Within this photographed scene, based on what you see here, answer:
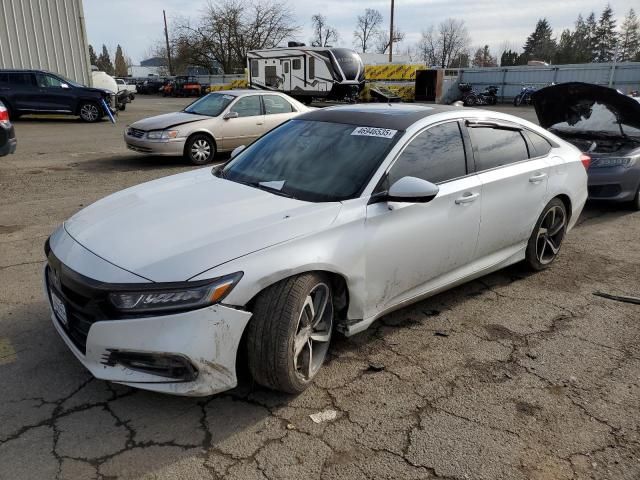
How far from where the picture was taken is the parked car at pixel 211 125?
975 cm

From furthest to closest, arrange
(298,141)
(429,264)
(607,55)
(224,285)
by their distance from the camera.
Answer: (607,55) < (298,141) < (429,264) < (224,285)

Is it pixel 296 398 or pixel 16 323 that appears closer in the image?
pixel 296 398

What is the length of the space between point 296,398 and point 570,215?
344 centimetres

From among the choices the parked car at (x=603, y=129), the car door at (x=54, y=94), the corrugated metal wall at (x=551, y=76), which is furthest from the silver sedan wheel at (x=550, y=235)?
the corrugated metal wall at (x=551, y=76)

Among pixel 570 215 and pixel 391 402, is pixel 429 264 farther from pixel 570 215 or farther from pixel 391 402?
pixel 570 215

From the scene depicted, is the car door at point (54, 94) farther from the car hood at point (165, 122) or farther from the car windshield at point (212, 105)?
the car hood at point (165, 122)

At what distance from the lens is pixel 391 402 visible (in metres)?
2.92

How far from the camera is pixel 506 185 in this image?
4.05 m

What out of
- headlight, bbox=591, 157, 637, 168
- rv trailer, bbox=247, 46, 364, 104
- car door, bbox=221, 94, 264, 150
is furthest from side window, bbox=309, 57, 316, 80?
headlight, bbox=591, 157, 637, 168

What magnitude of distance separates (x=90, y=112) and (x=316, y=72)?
33.3 feet

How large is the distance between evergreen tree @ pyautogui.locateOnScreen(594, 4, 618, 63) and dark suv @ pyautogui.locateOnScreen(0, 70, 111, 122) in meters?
73.2

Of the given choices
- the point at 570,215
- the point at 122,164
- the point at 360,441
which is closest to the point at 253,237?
the point at 360,441

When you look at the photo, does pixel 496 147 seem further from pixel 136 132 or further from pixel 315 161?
pixel 136 132

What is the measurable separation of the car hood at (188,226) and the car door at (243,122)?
6.97 meters
